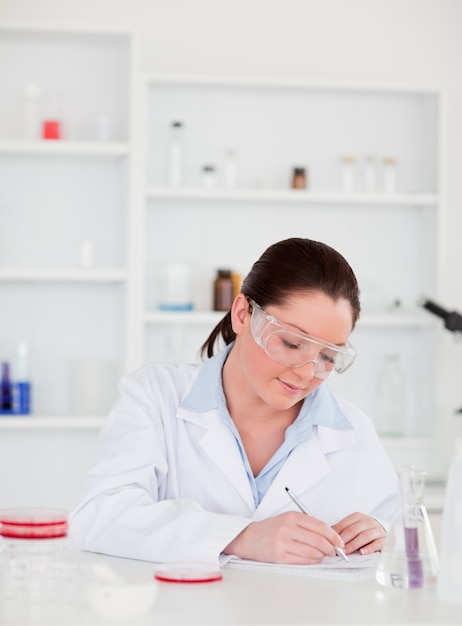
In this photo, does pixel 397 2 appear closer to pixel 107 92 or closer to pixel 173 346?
pixel 107 92

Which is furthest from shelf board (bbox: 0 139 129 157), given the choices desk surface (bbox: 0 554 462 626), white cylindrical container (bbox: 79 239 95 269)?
desk surface (bbox: 0 554 462 626)

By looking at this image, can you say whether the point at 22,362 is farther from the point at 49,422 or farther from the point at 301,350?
the point at 301,350

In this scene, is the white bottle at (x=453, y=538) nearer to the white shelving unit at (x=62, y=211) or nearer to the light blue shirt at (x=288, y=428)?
the light blue shirt at (x=288, y=428)

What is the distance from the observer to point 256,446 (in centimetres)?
191

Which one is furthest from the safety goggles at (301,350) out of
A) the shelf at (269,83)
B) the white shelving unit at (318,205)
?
the shelf at (269,83)

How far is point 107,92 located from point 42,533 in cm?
248

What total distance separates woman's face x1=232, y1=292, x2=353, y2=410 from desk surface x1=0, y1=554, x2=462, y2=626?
1.24 feet

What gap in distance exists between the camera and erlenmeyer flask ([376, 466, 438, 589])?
4.51 ft

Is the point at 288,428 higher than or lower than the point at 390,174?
lower

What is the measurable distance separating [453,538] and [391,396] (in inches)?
94.2

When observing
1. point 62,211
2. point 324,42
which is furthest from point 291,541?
point 324,42

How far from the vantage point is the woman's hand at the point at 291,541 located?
1.51m

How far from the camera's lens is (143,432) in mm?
1786

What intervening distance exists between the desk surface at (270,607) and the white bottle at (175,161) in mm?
2254
